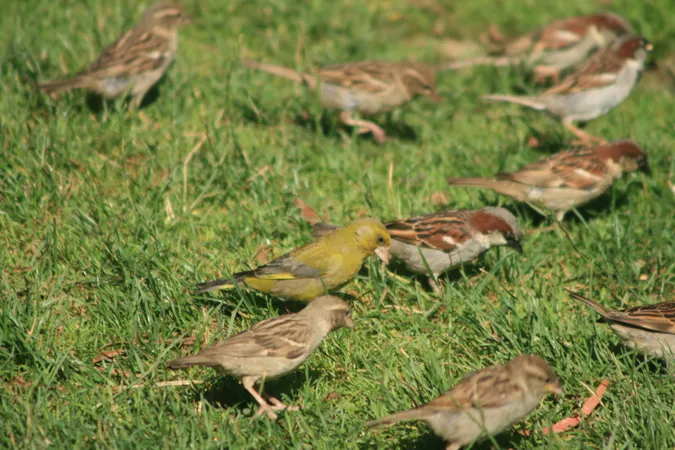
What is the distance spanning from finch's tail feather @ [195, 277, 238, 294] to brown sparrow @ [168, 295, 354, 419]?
64 cm

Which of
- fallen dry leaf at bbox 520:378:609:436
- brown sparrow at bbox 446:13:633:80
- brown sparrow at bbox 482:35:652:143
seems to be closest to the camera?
fallen dry leaf at bbox 520:378:609:436

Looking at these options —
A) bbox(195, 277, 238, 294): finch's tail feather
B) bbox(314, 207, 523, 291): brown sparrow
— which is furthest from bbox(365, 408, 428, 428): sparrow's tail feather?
bbox(314, 207, 523, 291): brown sparrow

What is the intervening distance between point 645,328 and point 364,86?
15.5ft

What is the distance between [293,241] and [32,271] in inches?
89.5

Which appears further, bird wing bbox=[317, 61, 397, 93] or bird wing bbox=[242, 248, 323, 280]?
bird wing bbox=[317, 61, 397, 93]

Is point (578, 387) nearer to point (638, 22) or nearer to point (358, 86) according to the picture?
point (358, 86)

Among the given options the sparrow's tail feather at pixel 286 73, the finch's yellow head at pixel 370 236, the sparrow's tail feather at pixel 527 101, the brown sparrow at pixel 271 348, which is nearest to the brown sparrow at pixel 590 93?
the sparrow's tail feather at pixel 527 101

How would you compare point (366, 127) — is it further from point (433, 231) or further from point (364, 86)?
Result: point (433, 231)

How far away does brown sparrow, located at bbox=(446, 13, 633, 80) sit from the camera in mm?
11172

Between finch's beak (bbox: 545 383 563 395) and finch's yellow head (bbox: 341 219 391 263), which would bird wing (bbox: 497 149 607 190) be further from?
finch's beak (bbox: 545 383 563 395)

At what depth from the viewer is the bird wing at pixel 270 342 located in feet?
17.2

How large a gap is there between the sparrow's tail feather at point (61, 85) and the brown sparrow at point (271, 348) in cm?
410

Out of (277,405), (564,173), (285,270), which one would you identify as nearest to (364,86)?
(564,173)

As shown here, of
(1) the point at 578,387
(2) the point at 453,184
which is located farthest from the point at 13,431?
(2) the point at 453,184
